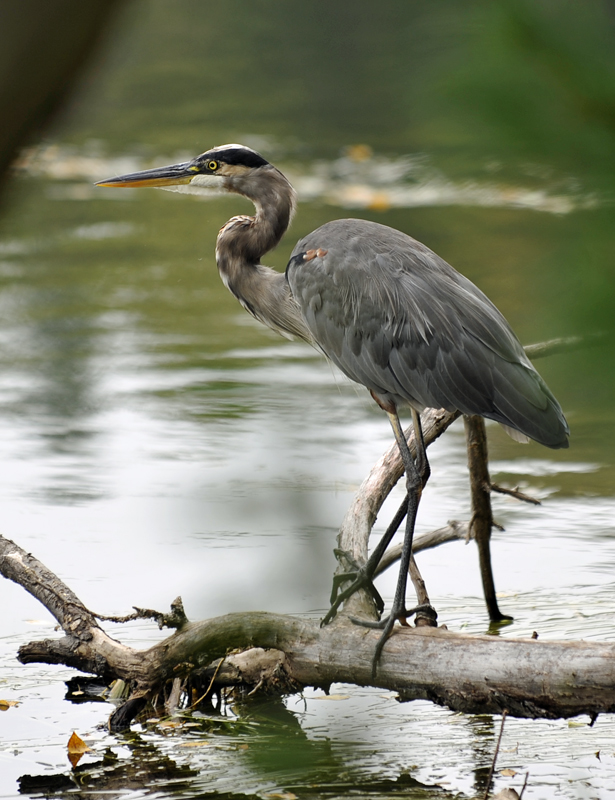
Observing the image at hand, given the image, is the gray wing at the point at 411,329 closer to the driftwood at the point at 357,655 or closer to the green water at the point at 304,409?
the green water at the point at 304,409

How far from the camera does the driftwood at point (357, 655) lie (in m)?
2.28

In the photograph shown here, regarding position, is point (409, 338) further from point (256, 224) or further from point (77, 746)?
point (77, 746)

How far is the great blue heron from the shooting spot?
2799 mm

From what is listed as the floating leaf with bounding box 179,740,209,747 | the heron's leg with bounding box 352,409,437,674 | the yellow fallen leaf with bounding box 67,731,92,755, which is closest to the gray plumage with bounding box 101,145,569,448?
the heron's leg with bounding box 352,409,437,674

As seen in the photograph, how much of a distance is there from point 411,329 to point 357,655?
3.02 feet

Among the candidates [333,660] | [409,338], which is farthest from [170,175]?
[333,660]

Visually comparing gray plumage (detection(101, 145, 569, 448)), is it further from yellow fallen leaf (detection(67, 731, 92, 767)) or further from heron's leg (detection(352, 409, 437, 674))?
yellow fallen leaf (detection(67, 731, 92, 767))

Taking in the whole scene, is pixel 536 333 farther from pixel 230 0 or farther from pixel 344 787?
pixel 344 787

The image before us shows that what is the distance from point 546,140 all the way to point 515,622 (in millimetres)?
3438

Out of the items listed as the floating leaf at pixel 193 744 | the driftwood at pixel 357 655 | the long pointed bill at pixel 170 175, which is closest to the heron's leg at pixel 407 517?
the driftwood at pixel 357 655

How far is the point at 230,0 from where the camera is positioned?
0.74 m

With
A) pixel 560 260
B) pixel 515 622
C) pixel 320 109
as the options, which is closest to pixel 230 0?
pixel 320 109

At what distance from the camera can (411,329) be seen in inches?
117

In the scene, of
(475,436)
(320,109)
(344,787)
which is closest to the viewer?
(320,109)
